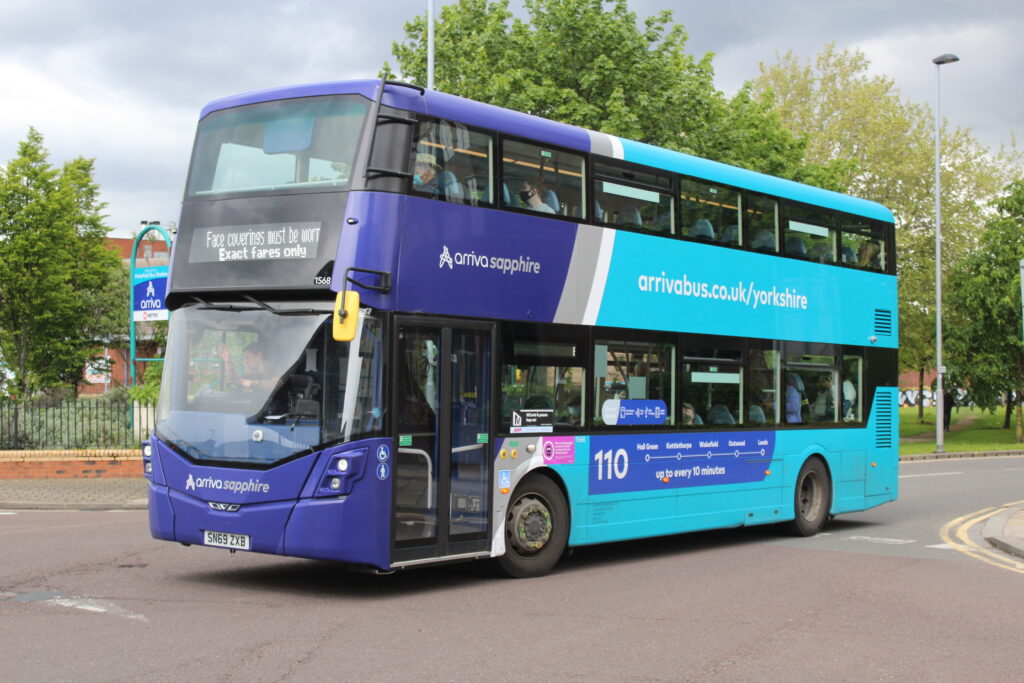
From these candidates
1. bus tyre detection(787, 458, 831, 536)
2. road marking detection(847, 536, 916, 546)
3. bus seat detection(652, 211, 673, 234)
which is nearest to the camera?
bus seat detection(652, 211, 673, 234)

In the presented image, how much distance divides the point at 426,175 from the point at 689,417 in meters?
4.65

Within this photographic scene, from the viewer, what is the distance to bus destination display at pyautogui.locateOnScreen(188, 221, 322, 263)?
9.42 meters

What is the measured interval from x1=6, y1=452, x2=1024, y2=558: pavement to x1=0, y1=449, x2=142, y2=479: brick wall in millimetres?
228

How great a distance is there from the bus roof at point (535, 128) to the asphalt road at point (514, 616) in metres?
4.18

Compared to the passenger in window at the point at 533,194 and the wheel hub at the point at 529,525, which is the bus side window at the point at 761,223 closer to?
the passenger in window at the point at 533,194

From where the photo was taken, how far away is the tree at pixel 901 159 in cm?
5162

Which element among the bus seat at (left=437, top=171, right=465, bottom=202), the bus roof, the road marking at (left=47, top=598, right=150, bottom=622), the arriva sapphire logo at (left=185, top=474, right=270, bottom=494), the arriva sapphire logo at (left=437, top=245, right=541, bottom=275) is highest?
the bus roof

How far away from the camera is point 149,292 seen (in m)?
21.7

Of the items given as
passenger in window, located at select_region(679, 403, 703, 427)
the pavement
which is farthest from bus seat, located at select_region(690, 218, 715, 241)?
the pavement

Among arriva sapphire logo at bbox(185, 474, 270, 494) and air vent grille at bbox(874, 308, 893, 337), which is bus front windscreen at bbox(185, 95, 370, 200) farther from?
air vent grille at bbox(874, 308, 893, 337)

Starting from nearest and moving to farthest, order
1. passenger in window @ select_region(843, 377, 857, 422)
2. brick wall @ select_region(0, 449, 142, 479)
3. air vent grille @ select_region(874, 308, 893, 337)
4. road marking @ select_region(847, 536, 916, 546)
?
road marking @ select_region(847, 536, 916, 546) < passenger in window @ select_region(843, 377, 857, 422) < air vent grille @ select_region(874, 308, 893, 337) < brick wall @ select_region(0, 449, 142, 479)

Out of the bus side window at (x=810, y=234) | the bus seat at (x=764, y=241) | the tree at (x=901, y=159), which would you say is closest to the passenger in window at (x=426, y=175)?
the bus seat at (x=764, y=241)

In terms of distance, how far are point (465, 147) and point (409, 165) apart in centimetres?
79

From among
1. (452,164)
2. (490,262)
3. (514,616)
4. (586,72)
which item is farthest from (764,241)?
(586,72)
